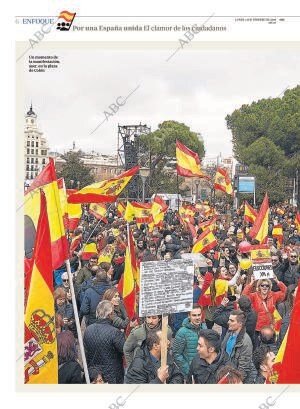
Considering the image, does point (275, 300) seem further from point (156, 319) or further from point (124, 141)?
point (124, 141)

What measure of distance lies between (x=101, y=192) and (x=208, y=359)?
4.53 m

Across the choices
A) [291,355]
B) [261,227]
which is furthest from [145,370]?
[261,227]

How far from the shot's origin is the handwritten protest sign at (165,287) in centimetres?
614

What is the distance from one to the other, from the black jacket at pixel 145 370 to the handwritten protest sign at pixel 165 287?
0.38m

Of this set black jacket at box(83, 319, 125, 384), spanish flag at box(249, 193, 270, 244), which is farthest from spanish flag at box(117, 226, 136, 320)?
spanish flag at box(249, 193, 270, 244)

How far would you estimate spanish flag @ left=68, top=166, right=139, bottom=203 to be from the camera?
986 centimetres

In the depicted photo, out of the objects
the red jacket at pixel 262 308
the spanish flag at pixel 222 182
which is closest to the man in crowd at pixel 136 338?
the red jacket at pixel 262 308

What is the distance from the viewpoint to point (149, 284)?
6.15m

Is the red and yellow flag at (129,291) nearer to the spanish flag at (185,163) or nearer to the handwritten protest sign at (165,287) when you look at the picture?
the handwritten protest sign at (165,287)

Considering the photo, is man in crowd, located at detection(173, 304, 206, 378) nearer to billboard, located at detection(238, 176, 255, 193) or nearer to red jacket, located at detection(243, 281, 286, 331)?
red jacket, located at detection(243, 281, 286, 331)

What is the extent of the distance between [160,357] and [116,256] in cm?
640

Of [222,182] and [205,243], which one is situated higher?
[222,182]

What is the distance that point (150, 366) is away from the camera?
5977 mm

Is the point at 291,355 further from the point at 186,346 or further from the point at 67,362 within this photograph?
the point at 67,362
